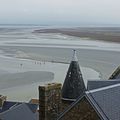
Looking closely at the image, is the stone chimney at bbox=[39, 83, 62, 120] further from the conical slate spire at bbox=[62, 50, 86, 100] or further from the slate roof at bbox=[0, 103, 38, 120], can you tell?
the slate roof at bbox=[0, 103, 38, 120]

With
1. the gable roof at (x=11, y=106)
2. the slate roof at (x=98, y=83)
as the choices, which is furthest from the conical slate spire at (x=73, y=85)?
the gable roof at (x=11, y=106)

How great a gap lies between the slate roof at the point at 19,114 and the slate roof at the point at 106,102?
39.2ft

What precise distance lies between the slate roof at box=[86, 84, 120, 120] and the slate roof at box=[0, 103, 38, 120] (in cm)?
1196

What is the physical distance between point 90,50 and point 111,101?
6772 cm

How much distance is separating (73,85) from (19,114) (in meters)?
9.72

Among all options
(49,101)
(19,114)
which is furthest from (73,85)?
(19,114)

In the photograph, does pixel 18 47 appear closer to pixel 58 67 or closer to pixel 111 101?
pixel 58 67

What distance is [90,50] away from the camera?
7775 cm

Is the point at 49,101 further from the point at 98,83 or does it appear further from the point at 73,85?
the point at 73,85

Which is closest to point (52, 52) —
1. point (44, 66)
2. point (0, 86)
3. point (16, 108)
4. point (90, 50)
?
point (90, 50)

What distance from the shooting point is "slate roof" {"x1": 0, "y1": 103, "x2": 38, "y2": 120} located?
2139 centimetres

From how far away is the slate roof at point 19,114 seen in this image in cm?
2139

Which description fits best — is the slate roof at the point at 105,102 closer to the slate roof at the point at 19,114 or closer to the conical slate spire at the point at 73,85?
the conical slate spire at the point at 73,85

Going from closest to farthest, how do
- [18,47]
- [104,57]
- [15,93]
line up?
[15,93]
[104,57]
[18,47]
